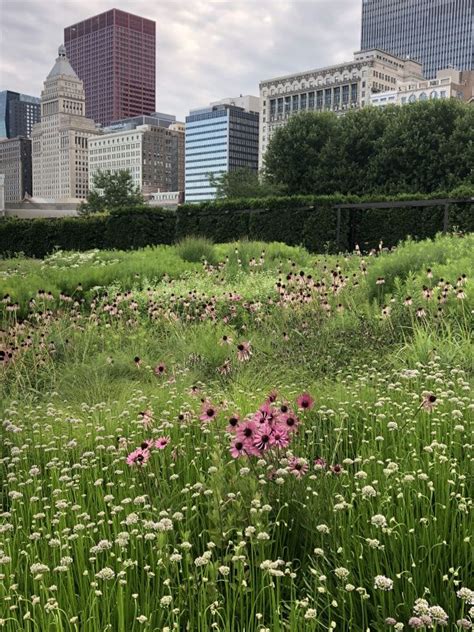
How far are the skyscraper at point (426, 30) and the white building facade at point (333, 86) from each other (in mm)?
19542

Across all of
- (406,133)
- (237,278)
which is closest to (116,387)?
(237,278)

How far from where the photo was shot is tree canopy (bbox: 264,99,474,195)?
31.5 metres

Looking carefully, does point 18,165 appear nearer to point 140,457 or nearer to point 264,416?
point 140,457

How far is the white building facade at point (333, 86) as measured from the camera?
4094 inches

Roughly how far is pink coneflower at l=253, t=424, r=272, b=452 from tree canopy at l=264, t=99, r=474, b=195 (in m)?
31.4

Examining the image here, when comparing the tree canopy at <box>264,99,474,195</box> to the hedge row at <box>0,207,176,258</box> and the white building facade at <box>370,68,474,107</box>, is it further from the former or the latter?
the white building facade at <box>370,68,474,107</box>

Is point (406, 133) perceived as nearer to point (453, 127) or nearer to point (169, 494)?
point (453, 127)

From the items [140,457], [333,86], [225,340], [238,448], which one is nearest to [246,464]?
[238,448]

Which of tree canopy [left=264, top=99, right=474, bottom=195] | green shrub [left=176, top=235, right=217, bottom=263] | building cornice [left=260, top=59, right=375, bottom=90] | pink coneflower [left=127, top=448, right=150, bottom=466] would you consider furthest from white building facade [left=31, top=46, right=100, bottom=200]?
pink coneflower [left=127, top=448, right=150, bottom=466]

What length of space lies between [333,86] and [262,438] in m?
113

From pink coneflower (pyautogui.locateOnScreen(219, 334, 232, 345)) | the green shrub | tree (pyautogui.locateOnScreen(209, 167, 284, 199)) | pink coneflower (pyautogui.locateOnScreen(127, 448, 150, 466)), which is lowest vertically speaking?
pink coneflower (pyautogui.locateOnScreen(127, 448, 150, 466))

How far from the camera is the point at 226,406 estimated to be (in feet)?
11.0

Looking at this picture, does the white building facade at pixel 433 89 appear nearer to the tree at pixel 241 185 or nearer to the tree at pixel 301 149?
the tree at pixel 241 185

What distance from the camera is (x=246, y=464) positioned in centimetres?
243
